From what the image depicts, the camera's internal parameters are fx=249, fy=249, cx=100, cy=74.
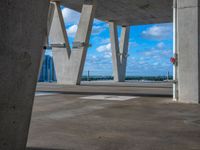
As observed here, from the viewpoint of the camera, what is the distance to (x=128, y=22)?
135 feet

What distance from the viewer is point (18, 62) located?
2.79 metres

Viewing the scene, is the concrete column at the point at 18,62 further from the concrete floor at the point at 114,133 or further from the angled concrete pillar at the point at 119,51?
the angled concrete pillar at the point at 119,51

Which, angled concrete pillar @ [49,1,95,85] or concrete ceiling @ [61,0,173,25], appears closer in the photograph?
angled concrete pillar @ [49,1,95,85]

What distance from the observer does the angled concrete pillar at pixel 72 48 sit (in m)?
29.9

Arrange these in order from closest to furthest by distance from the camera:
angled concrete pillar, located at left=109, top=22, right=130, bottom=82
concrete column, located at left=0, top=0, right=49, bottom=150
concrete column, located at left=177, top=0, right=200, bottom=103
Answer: concrete column, located at left=0, top=0, right=49, bottom=150 < concrete column, located at left=177, top=0, right=200, bottom=103 < angled concrete pillar, located at left=109, top=22, right=130, bottom=82

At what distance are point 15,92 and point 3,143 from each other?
0.57 m

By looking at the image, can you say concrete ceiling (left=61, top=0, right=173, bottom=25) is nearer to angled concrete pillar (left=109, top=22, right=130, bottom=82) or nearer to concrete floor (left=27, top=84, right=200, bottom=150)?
angled concrete pillar (left=109, top=22, right=130, bottom=82)

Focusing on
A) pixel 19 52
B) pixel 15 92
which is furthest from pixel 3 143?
pixel 19 52

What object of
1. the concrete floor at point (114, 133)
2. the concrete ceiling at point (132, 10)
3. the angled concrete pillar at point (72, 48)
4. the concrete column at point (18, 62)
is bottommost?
the concrete floor at point (114, 133)

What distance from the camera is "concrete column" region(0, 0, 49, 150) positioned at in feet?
8.68

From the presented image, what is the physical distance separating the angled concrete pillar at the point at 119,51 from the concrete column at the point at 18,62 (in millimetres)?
39326

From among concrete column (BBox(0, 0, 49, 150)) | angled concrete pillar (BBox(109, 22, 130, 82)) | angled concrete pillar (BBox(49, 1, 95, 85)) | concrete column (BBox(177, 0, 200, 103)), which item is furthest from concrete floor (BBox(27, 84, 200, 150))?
angled concrete pillar (BBox(109, 22, 130, 82))

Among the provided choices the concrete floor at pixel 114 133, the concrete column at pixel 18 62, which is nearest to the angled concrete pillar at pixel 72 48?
the concrete floor at pixel 114 133

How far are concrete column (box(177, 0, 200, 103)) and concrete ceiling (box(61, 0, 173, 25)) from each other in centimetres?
1914
